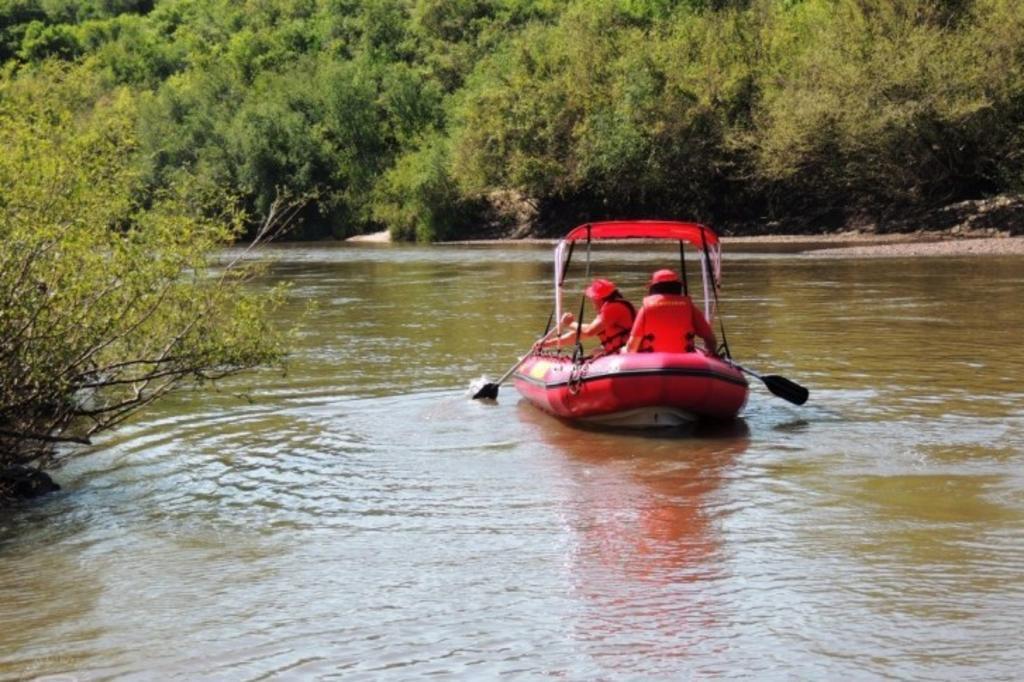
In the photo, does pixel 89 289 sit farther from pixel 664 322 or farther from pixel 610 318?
pixel 610 318

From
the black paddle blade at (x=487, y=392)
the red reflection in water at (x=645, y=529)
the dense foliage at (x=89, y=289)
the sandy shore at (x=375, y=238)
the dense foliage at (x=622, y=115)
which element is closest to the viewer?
the red reflection in water at (x=645, y=529)

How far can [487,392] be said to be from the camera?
50.7 ft

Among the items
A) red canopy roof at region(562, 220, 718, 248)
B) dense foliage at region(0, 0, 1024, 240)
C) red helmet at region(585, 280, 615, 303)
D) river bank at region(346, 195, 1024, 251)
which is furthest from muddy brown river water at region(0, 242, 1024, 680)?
river bank at region(346, 195, 1024, 251)

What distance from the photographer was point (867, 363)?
1766 cm

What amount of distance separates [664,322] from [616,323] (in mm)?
1001

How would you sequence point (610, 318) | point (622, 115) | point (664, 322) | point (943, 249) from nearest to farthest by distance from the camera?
point (664, 322) → point (610, 318) → point (943, 249) → point (622, 115)

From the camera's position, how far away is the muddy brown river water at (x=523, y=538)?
7.23 metres

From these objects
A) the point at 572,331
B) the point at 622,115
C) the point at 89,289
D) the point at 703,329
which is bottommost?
the point at 572,331

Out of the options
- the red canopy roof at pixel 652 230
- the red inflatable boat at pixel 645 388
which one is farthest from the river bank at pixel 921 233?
the red inflatable boat at pixel 645 388

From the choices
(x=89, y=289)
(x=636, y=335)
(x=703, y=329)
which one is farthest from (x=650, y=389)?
(x=89, y=289)

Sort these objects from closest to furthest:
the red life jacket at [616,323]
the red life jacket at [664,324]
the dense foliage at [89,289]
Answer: the dense foliage at [89,289], the red life jacket at [664,324], the red life jacket at [616,323]

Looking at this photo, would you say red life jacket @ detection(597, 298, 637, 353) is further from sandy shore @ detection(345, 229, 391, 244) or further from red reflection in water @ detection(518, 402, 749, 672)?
sandy shore @ detection(345, 229, 391, 244)

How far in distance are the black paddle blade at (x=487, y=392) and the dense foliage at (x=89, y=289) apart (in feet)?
13.0

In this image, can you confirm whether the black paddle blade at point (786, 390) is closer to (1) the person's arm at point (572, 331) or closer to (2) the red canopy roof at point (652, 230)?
(2) the red canopy roof at point (652, 230)
